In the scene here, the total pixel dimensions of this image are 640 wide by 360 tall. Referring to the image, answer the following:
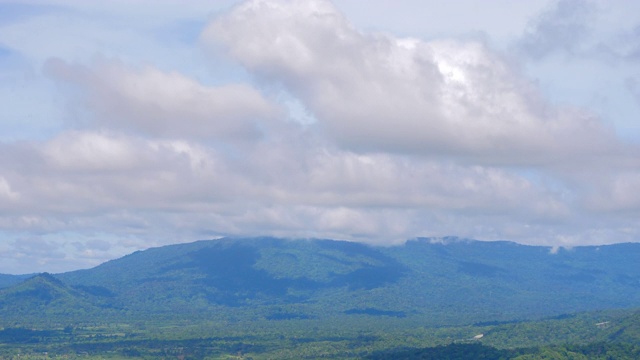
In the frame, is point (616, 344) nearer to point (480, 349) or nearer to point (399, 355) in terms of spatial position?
point (480, 349)

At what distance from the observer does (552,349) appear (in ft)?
574

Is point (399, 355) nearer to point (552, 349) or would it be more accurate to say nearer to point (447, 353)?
point (447, 353)

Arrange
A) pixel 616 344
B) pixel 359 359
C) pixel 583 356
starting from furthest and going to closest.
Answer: pixel 359 359 < pixel 616 344 < pixel 583 356

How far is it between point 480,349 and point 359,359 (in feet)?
93.1

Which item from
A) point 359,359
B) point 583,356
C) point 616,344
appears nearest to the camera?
point 583,356

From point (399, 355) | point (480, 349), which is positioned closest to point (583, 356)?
point (480, 349)

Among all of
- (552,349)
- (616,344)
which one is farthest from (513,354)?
(616,344)

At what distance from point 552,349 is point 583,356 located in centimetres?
597

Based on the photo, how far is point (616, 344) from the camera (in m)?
186

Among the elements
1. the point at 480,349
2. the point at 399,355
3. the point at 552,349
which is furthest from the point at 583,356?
the point at 399,355

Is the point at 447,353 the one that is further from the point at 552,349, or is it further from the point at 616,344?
the point at 616,344

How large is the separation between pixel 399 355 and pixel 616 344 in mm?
45726

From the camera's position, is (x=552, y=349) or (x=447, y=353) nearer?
(x=552, y=349)

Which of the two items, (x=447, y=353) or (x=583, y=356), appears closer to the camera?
(x=583, y=356)
